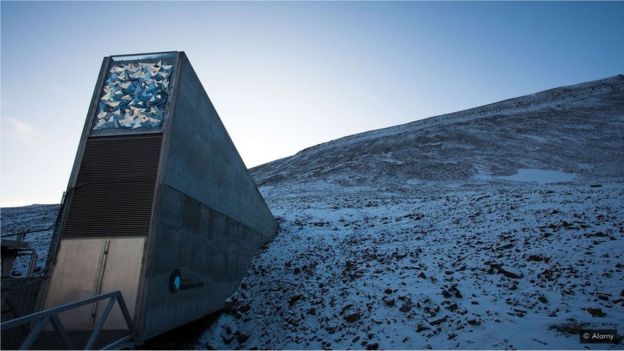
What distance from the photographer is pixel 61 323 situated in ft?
20.7

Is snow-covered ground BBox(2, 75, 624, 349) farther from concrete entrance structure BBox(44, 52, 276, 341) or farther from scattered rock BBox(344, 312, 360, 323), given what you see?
concrete entrance structure BBox(44, 52, 276, 341)

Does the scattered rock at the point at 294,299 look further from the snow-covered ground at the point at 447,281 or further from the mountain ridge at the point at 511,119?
the mountain ridge at the point at 511,119

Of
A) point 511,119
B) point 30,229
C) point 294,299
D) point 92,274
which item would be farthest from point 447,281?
point 511,119

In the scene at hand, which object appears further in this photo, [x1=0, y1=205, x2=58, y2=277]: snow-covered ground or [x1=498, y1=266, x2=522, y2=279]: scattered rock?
[x1=0, y1=205, x2=58, y2=277]: snow-covered ground

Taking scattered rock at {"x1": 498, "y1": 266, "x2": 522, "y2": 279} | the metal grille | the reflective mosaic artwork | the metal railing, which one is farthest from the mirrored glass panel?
scattered rock at {"x1": 498, "y1": 266, "x2": 522, "y2": 279}

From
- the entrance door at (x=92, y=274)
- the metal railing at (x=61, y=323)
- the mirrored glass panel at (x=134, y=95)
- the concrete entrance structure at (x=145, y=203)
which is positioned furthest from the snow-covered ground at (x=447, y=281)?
the mirrored glass panel at (x=134, y=95)

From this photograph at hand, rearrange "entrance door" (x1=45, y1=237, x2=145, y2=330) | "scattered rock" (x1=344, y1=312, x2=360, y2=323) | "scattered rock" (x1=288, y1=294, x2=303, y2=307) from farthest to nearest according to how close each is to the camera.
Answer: "scattered rock" (x1=288, y1=294, x2=303, y2=307), "scattered rock" (x1=344, y1=312, x2=360, y2=323), "entrance door" (x1=45, y1=237, x2=145, y2=330)

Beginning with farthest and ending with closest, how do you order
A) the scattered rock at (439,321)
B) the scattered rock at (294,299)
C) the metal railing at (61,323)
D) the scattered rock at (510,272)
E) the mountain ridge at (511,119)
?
the mountain ridge at (511,119)
the scattered rock at (294,299)
the scattered rock at (510,272)
the scattered rock at (439,321)
the metal railing at (61,323)

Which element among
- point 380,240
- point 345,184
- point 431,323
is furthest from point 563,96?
point 431,323

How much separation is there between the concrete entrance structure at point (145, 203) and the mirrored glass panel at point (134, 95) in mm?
36

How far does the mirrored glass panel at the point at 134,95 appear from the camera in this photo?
10172 mm

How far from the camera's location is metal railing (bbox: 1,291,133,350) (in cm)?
488

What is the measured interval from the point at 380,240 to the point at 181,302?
447 inches

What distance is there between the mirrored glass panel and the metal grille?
52cm
